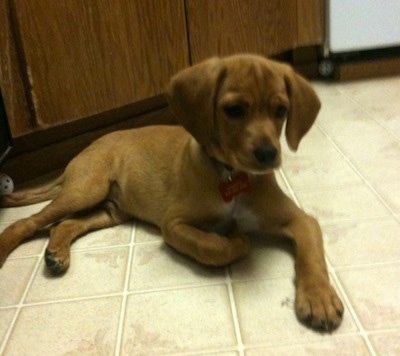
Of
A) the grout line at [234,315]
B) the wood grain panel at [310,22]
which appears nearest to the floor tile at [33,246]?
the grout line at [234,315]

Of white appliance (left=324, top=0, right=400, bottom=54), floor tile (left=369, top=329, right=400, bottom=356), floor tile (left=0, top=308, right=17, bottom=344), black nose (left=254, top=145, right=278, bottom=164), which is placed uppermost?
black nose (left=254, top=145, right=278, bottom=164)

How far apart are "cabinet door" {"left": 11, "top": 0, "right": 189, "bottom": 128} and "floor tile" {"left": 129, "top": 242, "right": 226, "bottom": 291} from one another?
0.83 meters

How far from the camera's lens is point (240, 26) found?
280 centimetres

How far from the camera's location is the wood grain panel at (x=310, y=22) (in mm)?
3139

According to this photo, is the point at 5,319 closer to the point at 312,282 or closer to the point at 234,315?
the point at 234,315

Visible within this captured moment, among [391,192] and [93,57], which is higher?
[93,57]

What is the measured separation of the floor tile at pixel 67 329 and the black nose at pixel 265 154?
554 millimetres

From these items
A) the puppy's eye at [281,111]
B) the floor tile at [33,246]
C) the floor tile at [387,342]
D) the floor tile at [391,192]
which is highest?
the puppy's eye at [281,111]

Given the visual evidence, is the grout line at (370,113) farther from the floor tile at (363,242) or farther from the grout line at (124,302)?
the grout line at (124,302)

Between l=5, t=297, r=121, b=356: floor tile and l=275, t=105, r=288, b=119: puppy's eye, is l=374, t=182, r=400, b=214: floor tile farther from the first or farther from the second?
l=5, t=297, r=121, b=356: floor tile

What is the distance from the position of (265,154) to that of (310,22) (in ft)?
6.70

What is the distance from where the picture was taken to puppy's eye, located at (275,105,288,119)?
150cm

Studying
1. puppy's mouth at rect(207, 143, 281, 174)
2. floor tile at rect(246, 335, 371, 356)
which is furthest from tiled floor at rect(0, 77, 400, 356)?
puppy's mouth at rect(207, 143, 281, 174)

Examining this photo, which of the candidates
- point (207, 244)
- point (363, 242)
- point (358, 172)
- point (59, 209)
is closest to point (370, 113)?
point (358, 172)
